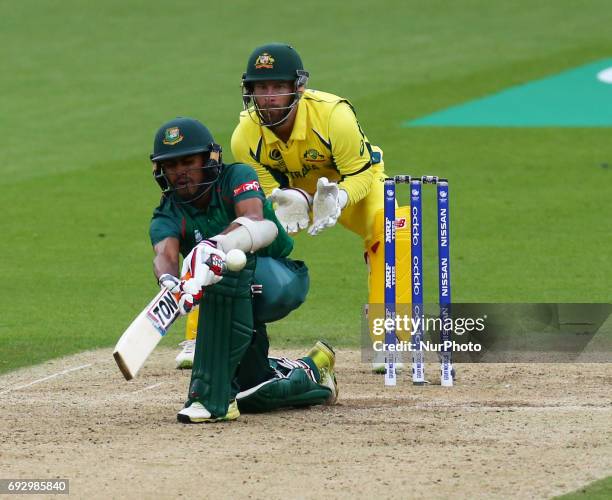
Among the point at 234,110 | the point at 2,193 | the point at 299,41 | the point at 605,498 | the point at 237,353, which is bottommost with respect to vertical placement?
the point at 605,498

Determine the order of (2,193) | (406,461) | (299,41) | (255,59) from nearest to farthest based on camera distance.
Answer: (406,461)
(255,59)
(2,193)
(299,41)

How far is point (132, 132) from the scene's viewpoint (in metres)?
17.9

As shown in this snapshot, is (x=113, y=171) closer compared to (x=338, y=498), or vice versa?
(x=338, y=498)

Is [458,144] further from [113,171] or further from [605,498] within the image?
[605,498]

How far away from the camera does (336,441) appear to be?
624cm

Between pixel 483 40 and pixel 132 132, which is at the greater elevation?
pixel 483 40

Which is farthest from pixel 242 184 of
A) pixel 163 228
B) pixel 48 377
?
pixel 48 377

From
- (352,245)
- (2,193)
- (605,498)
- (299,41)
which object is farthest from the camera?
(299,41)

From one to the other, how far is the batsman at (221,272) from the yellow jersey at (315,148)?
1503mm

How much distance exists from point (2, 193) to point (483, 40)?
30.8 ft

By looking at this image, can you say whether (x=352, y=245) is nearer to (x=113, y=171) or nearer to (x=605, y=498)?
(x=113, y=171)

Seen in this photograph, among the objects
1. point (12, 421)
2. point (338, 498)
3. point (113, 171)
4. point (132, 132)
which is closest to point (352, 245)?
point (113, 171)

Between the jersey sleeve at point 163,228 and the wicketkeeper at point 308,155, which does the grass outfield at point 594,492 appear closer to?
the jersey sleeve at point 163,228

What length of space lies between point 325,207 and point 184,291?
1.94m
